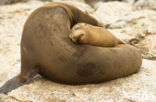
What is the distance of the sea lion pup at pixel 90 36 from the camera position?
220 centimetres

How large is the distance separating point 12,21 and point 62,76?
3.99 m

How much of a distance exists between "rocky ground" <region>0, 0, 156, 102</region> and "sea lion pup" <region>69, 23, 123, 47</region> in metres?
0.49

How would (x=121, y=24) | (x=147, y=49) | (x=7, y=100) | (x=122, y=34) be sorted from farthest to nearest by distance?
(x=121, y=24) → (x=122, y=34) → (x=147, y=49) → (x=7, y=100)

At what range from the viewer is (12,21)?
5770mm

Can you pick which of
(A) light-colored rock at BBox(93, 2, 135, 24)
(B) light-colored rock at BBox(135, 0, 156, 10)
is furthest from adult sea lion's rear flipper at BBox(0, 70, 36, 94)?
(B) light-colored rock at BBox(135, 0, 156, 10)

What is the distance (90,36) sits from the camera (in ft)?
7.63

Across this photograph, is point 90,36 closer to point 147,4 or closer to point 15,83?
point 15,83

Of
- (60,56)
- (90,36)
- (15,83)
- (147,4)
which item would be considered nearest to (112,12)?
(147,4)

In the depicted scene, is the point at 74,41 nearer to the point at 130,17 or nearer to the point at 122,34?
the point at 122,34

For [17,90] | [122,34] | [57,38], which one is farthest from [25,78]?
[122,34]

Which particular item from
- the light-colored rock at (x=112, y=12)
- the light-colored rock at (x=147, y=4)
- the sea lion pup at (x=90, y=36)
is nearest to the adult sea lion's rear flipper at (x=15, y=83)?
the sea lion pup at (x=90, y=36)

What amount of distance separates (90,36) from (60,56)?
407 mm

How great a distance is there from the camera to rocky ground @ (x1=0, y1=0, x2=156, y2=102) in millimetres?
2096

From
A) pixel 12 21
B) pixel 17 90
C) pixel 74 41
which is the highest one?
pixel 74 41
